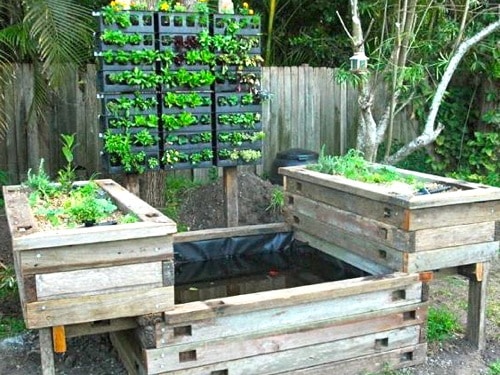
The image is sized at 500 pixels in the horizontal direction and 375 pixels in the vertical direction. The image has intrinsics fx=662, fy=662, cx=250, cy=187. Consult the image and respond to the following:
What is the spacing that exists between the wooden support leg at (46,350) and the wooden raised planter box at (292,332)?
17.8 inches

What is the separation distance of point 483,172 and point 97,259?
277 inches

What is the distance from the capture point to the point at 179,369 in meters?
3.46

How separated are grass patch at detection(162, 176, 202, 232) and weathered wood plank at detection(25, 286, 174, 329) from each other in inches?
128

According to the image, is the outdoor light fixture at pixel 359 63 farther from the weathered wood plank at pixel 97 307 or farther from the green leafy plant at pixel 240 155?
the weathered wood plank at pixel 97 307

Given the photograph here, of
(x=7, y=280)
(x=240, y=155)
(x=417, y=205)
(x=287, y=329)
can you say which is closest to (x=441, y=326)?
(x=417, y=205)

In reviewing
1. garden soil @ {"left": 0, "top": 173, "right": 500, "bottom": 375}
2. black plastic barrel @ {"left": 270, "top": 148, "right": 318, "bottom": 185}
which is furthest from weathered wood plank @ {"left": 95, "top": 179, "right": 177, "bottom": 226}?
black plastic barrel @ {"left": 270, "top": 148, "right": 318, "bottom": 185}

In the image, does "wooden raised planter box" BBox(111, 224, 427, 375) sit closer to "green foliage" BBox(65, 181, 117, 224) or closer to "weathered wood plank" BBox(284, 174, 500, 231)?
"weathered wood plank" BBox(284, 174, 500, 231)

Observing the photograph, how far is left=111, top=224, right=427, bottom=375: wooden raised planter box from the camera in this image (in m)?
3.44

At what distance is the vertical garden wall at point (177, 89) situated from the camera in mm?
5277

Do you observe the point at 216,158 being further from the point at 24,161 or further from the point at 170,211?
the point at 24,161

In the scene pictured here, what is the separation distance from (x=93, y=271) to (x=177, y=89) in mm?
2629

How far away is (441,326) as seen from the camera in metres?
4.60

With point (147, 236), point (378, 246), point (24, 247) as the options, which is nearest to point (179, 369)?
point (147, 236)

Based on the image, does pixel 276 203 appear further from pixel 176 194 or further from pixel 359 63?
pixel 359 63
